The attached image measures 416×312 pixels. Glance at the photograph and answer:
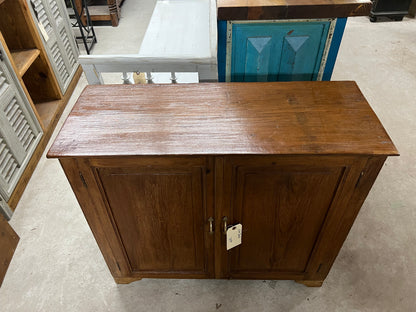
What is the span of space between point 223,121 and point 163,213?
0.42 meters

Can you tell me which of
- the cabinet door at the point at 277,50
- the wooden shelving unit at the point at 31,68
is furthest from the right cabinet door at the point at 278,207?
the wooden shelving unit at the point at 31,68

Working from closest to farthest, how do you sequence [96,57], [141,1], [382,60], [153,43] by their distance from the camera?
[96,57]
[153,43]
[382,60]
[141,1]

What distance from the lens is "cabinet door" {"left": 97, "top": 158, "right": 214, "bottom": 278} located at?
105 centimetres

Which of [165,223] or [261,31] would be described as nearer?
[165,223]

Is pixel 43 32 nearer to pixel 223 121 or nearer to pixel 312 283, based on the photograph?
pixel 223 121

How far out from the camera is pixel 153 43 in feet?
6.94

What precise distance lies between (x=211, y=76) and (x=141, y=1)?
4.04 meters

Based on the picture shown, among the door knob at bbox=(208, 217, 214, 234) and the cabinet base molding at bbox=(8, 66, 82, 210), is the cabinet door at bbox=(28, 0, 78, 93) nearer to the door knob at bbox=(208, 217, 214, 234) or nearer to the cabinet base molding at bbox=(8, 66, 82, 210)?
the cabinet base molding at bbox=(8, 66, 82, 210)

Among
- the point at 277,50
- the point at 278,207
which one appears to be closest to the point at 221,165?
the point at 278,207

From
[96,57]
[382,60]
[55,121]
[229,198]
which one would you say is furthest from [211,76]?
[382,60]

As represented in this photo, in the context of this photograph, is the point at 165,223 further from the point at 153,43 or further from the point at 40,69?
the point at 40,69

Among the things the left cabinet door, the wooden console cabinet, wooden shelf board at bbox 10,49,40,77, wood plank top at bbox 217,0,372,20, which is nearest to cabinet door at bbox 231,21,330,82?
wood plank top at bbox 217,0,372,20

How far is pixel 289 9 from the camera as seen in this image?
1.33 metres

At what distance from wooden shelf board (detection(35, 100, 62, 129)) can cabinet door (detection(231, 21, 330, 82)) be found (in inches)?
62.2
